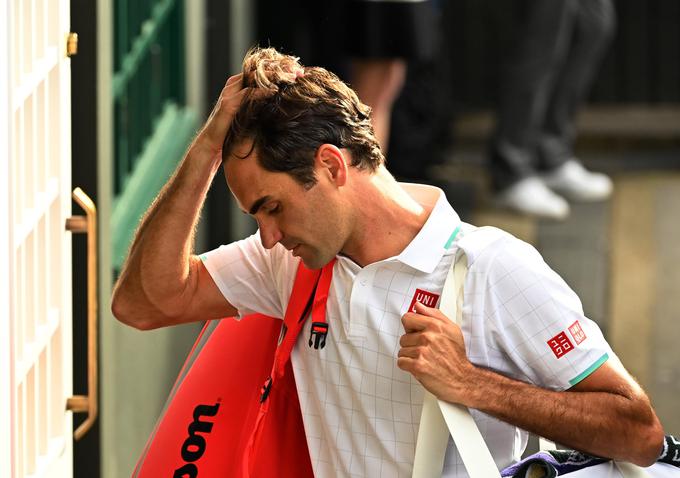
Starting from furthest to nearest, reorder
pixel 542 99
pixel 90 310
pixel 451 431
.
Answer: pixel 542 99 → pixel 90 310 → pixel 451 431

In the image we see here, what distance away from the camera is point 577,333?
273 cm

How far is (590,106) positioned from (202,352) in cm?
706

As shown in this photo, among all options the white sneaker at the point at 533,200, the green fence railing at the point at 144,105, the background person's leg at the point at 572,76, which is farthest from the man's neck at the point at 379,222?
the background person's leg at the point at 572,76

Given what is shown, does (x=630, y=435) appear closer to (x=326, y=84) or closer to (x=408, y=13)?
Result: (x=326, y=84)

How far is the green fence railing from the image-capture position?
4.88 meters

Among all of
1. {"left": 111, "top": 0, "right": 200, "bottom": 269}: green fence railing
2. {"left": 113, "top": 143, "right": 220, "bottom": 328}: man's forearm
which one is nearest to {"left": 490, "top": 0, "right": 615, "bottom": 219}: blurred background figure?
{"left": 111, "top": 0, "right": 200, "bottom": 269}: green fence railing

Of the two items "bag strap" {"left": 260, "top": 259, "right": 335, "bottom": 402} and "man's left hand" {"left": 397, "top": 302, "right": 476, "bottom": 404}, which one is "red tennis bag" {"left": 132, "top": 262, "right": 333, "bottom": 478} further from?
"man's left hand" {"left": 397, "top": 302, "right": 476, "bottom": 404}

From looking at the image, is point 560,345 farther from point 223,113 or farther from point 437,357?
point 223,113

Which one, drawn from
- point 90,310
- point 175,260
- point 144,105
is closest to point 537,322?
point 175,260

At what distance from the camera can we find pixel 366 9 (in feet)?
22.1

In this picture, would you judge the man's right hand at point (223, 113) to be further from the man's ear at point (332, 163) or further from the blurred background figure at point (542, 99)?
the blurred background figure at point (542, 99)

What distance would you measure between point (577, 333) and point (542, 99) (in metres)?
5.67

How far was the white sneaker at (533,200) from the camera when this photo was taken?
805cm

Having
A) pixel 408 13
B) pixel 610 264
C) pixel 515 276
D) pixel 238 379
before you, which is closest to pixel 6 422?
pixel 238 379
